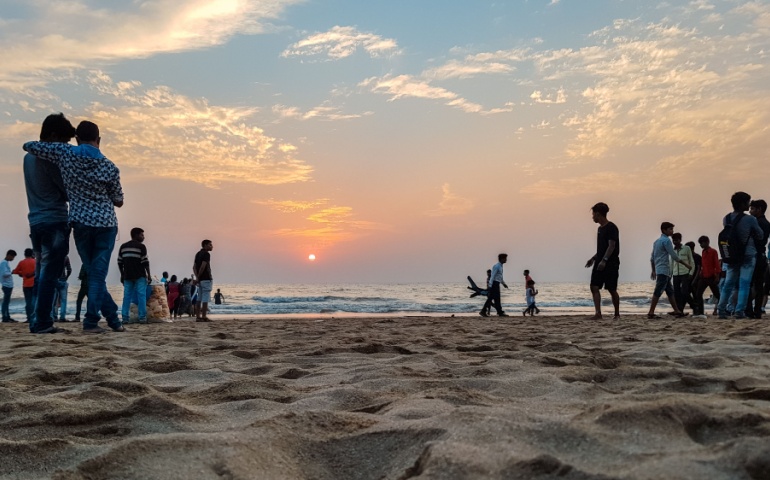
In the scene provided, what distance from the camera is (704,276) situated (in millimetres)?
12062

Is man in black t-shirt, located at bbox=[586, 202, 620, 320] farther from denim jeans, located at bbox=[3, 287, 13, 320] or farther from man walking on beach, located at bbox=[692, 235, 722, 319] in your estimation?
denim jeans, located at bbox=[3, 287, 13, 320]

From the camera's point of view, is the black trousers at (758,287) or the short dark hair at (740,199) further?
the black trousers at (758,287)

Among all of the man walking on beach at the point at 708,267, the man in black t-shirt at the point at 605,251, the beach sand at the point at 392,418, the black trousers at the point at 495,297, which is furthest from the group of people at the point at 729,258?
the beach sand at the point at 392,418

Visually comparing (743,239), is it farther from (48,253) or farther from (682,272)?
(48,253)

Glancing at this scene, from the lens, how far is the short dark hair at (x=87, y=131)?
226 inches

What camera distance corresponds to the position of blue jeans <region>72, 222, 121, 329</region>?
19.0 ft

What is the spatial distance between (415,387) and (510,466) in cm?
129

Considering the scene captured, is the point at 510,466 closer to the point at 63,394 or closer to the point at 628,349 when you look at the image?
the point at 63,394

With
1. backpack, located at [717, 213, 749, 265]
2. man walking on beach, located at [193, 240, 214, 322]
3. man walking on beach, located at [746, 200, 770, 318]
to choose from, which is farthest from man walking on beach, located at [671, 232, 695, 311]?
man walking on beach, located at [193, 240, 214, 322]

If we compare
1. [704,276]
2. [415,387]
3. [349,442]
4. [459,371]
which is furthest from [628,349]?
[704,276]

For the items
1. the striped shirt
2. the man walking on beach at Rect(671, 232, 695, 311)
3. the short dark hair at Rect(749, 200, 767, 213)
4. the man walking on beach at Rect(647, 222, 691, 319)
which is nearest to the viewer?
the short dark hair at Rect(749, 200, 767, 213)

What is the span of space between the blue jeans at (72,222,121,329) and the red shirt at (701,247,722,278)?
11208mm

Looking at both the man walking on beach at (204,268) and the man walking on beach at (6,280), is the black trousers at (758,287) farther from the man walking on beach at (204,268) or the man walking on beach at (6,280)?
the man walking on beach at (6,280)

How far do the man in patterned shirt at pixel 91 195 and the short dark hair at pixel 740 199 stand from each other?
8538 millimetres
